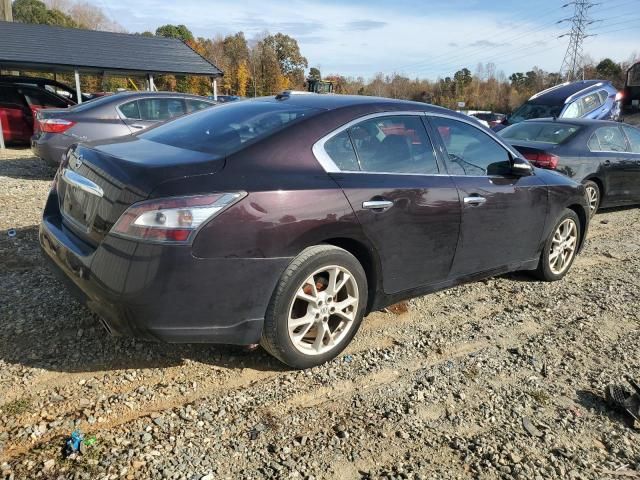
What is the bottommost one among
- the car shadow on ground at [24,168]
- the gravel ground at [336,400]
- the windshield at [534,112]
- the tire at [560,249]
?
the gravel ground at [336,400]

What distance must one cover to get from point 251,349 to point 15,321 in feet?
5.32

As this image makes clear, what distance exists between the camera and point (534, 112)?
13.1m

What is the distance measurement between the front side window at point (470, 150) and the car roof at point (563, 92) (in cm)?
1028

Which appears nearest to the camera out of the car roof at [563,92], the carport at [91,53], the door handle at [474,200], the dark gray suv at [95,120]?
the door handle at [474,200]

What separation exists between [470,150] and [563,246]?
1.71m

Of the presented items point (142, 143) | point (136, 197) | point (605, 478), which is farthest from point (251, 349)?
point (605, 478)

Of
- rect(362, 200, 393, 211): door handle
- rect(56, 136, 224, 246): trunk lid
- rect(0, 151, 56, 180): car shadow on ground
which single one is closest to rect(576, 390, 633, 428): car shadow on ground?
rect(362, 200, 393, 211): door handle

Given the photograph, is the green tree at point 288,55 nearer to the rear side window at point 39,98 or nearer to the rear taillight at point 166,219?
the rear side window at point 39,98

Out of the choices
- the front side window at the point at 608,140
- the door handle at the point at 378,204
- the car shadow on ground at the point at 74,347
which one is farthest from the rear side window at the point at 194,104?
the door handle at the point at 378,204

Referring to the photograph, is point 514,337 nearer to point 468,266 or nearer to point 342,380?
point 468,266

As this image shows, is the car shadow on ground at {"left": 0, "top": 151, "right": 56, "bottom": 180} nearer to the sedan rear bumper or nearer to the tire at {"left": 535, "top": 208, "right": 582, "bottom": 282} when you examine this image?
the sedan rear bumper

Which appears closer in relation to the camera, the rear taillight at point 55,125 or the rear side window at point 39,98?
the rear taillight at point 55,125

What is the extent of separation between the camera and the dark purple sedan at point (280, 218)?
8.47 feet

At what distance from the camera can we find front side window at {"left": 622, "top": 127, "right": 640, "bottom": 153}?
835 centimetres
